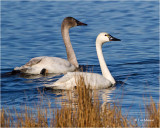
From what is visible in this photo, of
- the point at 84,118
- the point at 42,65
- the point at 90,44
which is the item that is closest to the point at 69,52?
the point at 42,65

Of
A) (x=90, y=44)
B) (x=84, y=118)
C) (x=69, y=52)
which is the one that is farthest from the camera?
(x=90, y=44)

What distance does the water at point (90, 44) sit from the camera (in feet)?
33.7

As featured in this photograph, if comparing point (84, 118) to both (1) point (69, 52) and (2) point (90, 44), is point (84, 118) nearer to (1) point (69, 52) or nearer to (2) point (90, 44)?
(1) point (69, 52)

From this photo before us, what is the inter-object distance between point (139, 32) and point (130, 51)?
361 centimetres

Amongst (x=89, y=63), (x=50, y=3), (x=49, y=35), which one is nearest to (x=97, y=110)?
(x=89, y=63)

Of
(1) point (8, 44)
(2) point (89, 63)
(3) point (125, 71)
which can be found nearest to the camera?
(3) point (125, 71)

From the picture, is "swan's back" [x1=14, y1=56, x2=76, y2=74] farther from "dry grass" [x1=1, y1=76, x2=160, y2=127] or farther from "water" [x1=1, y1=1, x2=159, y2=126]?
"dry grass" [x1=1, y1=76, x2=160, y2=127]

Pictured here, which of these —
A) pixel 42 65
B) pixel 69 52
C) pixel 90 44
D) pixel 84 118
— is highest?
pixel 90 44

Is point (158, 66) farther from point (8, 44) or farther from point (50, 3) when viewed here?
point (50, 3)

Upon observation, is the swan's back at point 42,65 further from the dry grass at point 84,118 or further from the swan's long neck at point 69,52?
the dry grass at point 84,118

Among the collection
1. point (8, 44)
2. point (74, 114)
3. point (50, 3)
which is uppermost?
point (50, 3)

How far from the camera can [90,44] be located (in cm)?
1741

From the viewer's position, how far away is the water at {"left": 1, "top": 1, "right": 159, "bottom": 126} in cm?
1026

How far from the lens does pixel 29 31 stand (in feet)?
65.7
